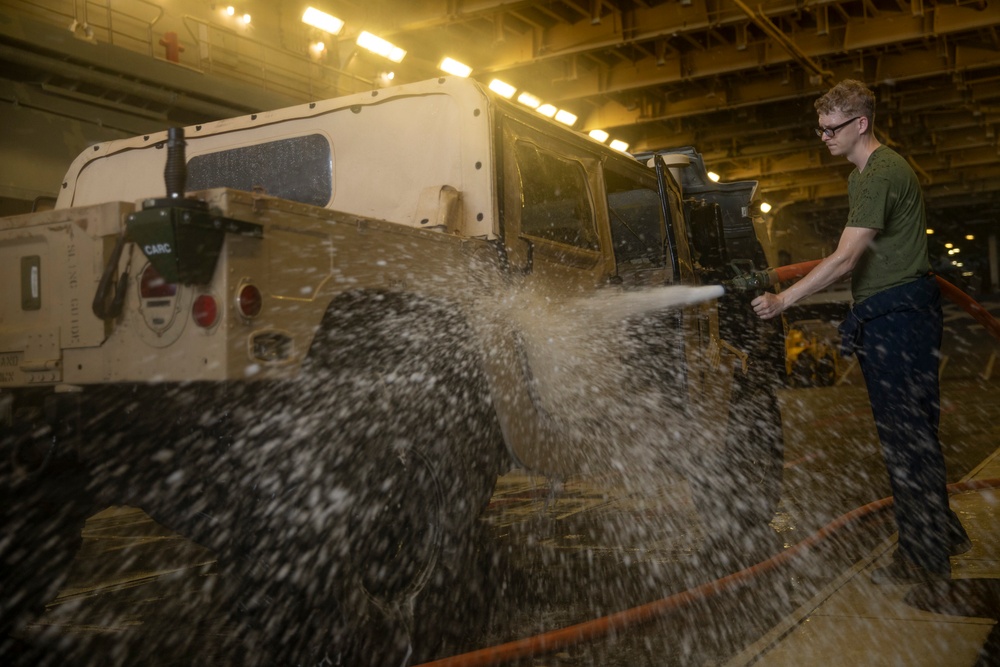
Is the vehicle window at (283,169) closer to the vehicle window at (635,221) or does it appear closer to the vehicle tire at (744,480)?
the vehicle window at (635,221)

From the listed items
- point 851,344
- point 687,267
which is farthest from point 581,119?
point 851,344

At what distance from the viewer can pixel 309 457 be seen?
3.04 metres

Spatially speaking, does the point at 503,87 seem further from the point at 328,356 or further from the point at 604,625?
the point at 604,625

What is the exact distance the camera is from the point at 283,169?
15.1ft

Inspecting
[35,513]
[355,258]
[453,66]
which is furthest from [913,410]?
[453,66]

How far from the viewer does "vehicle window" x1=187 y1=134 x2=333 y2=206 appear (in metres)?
4.50

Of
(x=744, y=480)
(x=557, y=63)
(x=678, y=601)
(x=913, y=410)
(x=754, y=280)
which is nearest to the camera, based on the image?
(x=678, y=601)

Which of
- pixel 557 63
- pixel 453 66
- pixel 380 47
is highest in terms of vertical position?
pixel 557 63

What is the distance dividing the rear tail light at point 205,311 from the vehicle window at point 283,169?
1804mm

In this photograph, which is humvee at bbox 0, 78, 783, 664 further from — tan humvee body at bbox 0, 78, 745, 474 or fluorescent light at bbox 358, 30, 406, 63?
fluorescent light at bbox 358, 30, 406, 63

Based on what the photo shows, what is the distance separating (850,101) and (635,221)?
1.79 m

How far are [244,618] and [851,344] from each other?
2.81m

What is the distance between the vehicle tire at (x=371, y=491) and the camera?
2.92 meters

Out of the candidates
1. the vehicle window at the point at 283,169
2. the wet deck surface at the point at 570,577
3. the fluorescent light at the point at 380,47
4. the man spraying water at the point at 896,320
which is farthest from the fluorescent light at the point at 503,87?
the man spraying water at the point at 896,320
